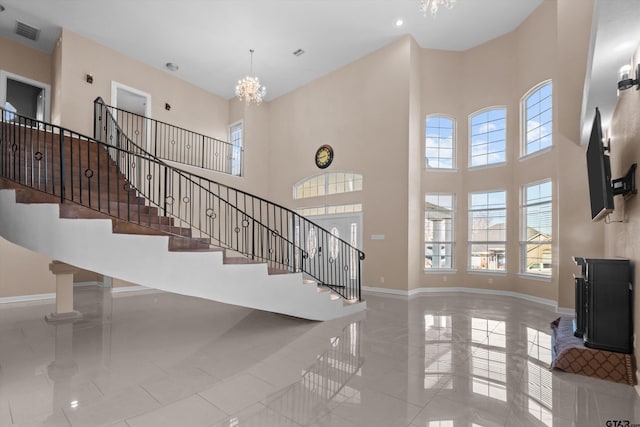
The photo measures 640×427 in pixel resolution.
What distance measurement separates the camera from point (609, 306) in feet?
10.4

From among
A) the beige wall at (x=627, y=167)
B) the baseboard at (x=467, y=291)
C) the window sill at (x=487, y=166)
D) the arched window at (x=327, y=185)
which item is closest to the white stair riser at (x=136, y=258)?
the baseboard at (x=467, y=291)

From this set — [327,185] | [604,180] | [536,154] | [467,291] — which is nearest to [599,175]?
[604,180]

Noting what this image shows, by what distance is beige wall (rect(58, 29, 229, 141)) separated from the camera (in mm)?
7000

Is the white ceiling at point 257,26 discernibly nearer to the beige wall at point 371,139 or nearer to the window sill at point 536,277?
the beige wall at point 371,139

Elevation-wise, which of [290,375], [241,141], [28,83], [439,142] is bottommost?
[290,375]

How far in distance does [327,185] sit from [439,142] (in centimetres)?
316

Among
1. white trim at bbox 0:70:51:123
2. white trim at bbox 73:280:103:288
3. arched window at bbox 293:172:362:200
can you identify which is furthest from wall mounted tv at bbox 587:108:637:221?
white trim at bbox 0:70:51:123

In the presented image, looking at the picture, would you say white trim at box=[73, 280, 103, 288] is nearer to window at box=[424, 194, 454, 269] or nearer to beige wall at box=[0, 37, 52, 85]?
beige wall at box=[0, 37, 52, 85]

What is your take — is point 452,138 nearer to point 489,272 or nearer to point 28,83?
point 489,272

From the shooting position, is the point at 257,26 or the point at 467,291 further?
the point at 467,291

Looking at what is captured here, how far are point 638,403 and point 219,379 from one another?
3503 mm

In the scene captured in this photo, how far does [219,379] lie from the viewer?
9.34 ft

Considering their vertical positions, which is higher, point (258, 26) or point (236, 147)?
point (258, 26)

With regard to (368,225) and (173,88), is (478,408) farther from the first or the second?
(173,88)
